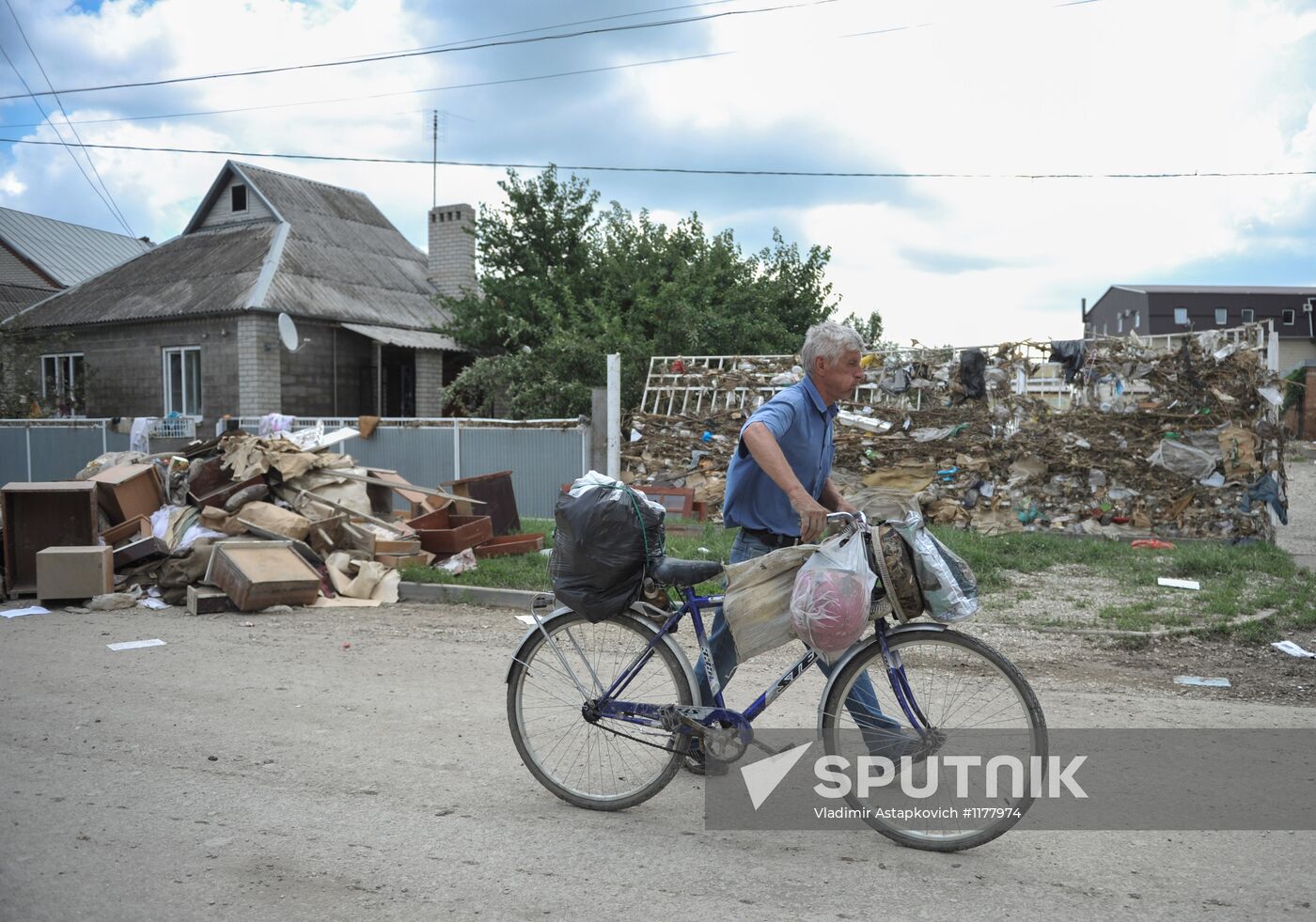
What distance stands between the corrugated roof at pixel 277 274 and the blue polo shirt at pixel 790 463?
20.5 metres

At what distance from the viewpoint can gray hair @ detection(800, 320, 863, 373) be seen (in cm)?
414

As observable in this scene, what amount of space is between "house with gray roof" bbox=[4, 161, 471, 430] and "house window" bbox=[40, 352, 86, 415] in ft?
1.10

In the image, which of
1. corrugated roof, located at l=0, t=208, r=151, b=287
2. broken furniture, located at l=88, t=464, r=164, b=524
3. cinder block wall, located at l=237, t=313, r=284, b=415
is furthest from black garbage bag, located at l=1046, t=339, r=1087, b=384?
corrugated roof, located at l=0, t=208, r=151, b=287

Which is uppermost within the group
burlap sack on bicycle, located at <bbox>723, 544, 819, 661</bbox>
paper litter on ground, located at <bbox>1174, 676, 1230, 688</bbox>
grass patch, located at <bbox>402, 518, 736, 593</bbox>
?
burlap sack on bicycle, located at <bbox>723, 544, 819, 661</bbox>

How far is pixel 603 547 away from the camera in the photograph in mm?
3842

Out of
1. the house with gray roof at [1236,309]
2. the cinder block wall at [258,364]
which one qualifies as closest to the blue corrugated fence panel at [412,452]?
the cinder block wall at [258,364]

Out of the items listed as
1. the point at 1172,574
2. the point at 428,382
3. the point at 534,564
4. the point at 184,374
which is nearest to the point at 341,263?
the point at 428,382

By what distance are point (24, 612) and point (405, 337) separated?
16598mm

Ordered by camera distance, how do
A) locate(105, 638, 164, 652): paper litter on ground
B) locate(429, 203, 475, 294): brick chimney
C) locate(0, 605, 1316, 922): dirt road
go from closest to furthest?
locate(0, 605, 1316, 922): dirt road, locate(105, 638, 164, 652): paper litter on ground, locate(429, 203, 475, 294): brick chimney

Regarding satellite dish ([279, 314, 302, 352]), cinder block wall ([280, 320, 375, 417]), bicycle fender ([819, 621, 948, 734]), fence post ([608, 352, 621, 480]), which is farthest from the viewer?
cinder block wall ([280, 320, 375, 417])

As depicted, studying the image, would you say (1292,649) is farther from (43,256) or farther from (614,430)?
(43,256)

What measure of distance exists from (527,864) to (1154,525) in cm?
1055

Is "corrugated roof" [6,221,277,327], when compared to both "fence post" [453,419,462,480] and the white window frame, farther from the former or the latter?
"fence post" [453,419,462,480]

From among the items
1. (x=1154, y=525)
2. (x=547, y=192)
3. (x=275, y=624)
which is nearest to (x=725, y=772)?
(x=275, y=624)
